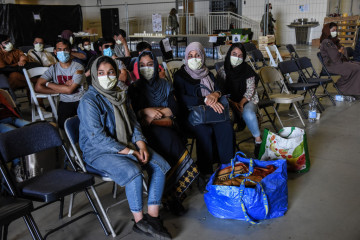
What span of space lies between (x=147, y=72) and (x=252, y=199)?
1.31 m

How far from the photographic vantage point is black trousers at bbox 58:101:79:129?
12.3 feet

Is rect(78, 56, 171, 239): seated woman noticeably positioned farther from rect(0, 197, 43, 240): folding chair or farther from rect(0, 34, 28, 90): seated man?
rect(0, 34, 28, 90): seated man

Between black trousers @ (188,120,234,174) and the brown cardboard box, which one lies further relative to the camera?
the brown cardboard box

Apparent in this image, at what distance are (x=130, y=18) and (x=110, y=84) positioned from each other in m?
14.3

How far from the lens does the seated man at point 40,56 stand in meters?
6.38

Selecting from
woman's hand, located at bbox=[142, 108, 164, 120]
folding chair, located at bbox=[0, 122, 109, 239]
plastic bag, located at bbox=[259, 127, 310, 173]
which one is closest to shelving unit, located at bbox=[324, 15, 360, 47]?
plastic bag, located at bbox=[259, 127, 310, 173]

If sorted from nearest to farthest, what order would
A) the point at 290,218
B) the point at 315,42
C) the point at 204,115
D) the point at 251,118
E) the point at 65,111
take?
1. the point at 290,218
2. the point at 204,115
3. the point at 251,118
4. the point at 65,111
5. the point at 315,42

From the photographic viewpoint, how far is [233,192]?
2613mm

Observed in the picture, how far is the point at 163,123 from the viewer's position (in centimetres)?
306

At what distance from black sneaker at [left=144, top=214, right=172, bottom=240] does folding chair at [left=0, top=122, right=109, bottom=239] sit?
12.4 inches

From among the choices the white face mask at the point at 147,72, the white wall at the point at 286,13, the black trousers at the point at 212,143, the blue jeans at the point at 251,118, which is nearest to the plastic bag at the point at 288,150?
the blue jeans at the point at 251,118

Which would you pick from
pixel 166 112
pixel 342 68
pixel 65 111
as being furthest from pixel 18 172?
pixel 342 68

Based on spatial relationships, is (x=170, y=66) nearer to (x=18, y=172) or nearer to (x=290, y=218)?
(x=18, y=172)

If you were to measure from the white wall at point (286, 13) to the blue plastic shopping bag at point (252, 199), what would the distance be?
13238 millimetres
